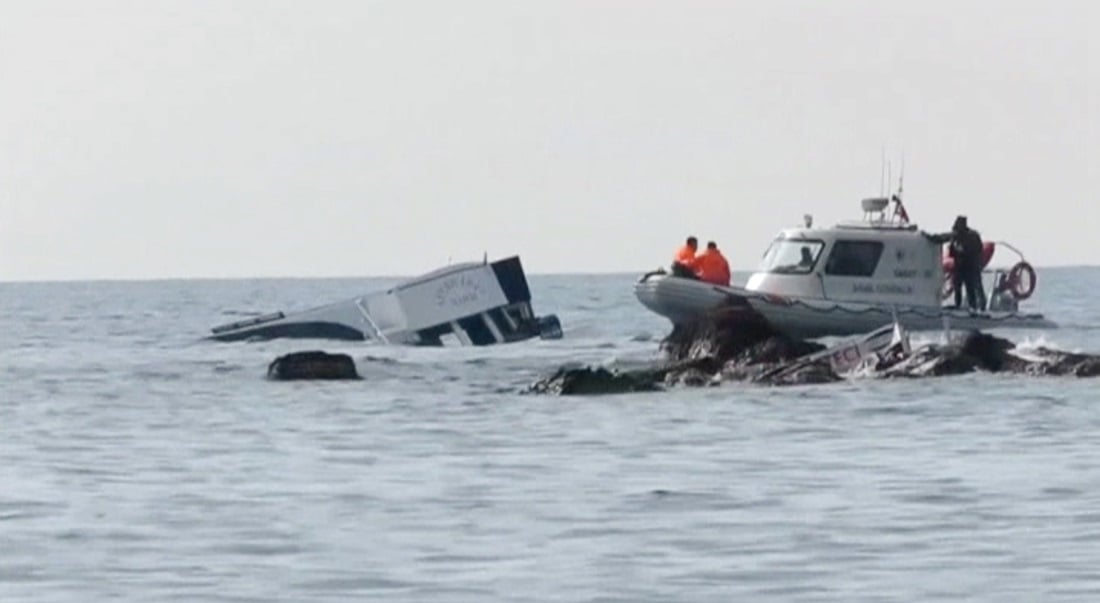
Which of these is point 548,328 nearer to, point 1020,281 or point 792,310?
point 1020,281

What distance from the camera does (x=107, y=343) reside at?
5325 centimetres

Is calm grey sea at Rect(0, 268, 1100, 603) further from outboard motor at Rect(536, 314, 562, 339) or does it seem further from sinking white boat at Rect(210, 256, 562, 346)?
outboard motor at Rect(536, 314, 562, 339)

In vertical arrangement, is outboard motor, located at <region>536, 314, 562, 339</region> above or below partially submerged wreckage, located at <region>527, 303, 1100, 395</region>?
above

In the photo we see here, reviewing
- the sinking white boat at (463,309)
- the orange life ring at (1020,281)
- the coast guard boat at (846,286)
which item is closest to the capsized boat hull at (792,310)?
the coast guard boat at (846,286)

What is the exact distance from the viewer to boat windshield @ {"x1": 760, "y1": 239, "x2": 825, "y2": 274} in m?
41.6

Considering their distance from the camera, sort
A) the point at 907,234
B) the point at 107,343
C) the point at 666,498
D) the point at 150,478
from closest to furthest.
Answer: the point at 666,498, the point at 150,478, the point at 907,234, the point at 107,343

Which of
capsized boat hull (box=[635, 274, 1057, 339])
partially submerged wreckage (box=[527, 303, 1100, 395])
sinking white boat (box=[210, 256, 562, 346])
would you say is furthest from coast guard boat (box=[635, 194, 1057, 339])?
partially submerged wreckage (box=[527, 303, 1100, 395])

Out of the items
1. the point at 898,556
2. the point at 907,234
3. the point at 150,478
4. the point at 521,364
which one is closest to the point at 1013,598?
the point at 898,556

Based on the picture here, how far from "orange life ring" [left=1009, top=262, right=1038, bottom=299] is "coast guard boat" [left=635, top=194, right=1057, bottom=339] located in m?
1.52

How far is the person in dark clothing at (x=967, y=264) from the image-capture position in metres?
42.0

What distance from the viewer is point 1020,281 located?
4459 cm

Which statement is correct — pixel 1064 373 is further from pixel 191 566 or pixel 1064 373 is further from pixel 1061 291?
pixel 1061 291

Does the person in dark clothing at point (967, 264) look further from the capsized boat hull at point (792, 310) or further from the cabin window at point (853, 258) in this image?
the cabin window at point (853, 258)

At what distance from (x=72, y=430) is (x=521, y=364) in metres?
12.0
